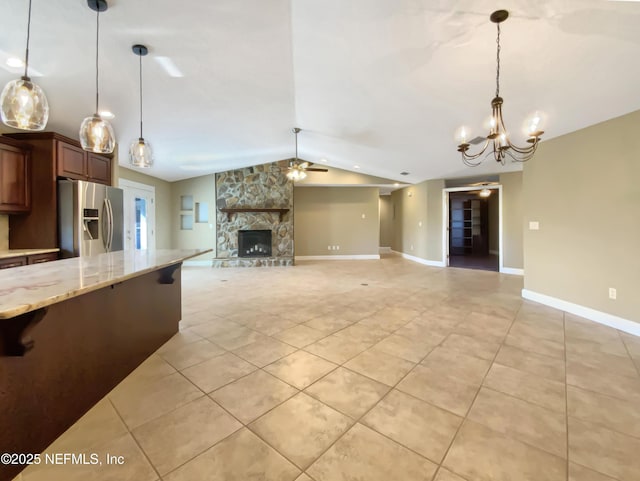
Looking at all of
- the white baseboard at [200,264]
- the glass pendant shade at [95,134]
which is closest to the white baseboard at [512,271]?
the white baseboard at [200,264]

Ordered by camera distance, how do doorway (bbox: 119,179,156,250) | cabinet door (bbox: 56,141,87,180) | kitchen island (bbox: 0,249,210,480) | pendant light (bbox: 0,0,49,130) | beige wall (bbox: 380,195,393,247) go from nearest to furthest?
kitchen island (bbox: 0,249,210,480), pendant light (bbox: 0,0,49,130), cabinet door (bbox: 56,141,87,180), doorway (bbox: 119,179,156,250), beige wall (bbox: 380,195,393,247)

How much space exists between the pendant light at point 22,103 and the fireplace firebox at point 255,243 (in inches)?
241

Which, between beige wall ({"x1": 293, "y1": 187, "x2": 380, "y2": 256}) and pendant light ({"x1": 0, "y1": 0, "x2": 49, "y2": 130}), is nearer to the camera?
pendant light ({"x1": 0, "y1": 0, "x2": 49, "y2": 130})

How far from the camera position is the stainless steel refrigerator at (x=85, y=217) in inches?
144

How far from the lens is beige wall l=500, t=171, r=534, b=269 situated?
21.4ft

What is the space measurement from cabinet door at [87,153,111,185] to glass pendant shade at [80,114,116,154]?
7.57ft

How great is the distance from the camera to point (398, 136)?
4883 millimetres

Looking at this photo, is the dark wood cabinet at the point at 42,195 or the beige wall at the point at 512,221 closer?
the dark wood cabinet at the point at 42,195

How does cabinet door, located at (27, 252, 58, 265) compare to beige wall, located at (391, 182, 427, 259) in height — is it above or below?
below

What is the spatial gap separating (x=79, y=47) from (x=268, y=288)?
3960 millimetres

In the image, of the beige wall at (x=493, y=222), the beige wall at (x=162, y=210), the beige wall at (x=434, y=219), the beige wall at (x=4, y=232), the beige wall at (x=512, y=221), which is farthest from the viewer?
the beige wall at (x=493, y=222)

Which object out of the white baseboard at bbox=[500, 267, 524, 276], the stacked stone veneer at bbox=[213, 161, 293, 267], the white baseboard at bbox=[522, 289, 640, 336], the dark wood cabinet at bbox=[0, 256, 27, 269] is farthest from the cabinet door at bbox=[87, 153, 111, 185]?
the white baseboard at bbox=[500, 267, 524, 276]

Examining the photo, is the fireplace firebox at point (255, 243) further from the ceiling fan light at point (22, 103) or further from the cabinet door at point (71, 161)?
the ceiling fan light at point (22, 103)

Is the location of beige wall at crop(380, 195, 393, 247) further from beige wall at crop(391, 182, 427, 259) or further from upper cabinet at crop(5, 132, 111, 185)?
upper cabinet at crop(5, 132, 111, 185)
